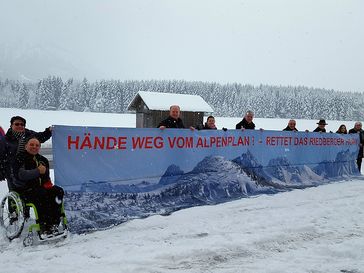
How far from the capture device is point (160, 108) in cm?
2283

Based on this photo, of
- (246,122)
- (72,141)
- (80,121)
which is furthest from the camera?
(80,121)

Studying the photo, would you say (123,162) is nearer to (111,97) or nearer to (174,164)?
(174,164)

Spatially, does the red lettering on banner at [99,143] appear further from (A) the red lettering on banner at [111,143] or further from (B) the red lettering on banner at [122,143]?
(B) the red lettering on banner at [122,143]

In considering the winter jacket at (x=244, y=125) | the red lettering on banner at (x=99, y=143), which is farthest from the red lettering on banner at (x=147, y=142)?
the winter jacket at (x=244, y=125)

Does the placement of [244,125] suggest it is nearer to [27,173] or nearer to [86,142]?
[86,142]

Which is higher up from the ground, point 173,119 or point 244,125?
point 173,119

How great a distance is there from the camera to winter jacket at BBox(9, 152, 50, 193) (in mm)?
5035

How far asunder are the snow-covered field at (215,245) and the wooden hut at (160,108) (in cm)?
1691

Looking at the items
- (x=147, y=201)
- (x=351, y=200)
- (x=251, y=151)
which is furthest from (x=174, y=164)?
(x=351, y=200)

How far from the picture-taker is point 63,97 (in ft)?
293

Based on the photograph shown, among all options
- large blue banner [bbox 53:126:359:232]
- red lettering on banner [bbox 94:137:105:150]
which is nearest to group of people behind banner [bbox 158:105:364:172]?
large blue banner [bbox 53:126:359:232]

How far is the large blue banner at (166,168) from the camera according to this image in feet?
18.8

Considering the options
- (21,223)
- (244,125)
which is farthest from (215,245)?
(244,125)

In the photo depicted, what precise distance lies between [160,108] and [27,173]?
18.0m
